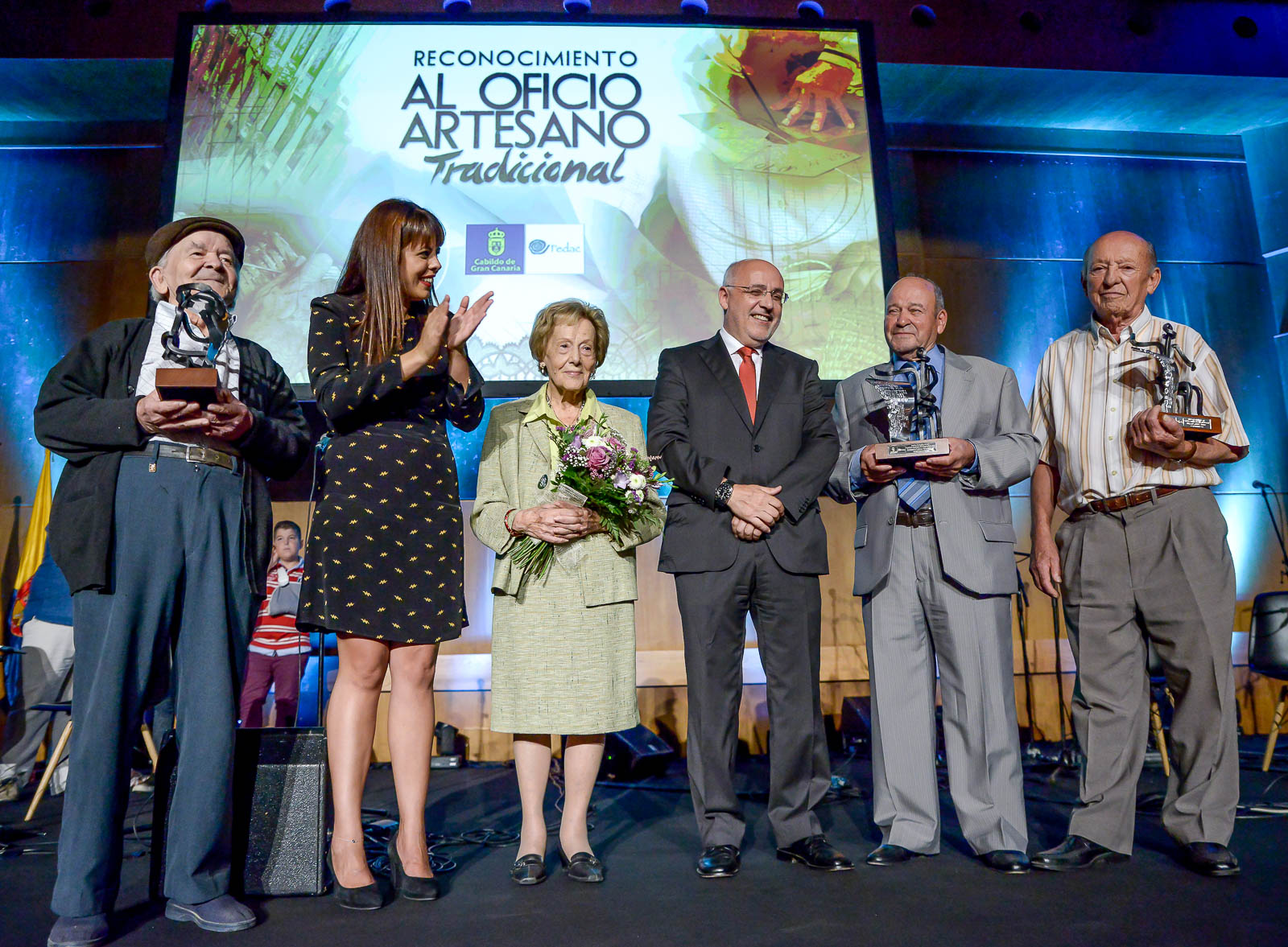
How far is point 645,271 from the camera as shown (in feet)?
15.9

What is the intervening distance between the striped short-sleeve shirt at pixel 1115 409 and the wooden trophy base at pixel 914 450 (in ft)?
1.56

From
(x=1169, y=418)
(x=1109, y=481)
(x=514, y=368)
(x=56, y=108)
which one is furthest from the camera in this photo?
(x=56, y=108)

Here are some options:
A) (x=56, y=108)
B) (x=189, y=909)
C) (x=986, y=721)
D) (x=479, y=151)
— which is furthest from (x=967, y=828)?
(x=56, y=108)

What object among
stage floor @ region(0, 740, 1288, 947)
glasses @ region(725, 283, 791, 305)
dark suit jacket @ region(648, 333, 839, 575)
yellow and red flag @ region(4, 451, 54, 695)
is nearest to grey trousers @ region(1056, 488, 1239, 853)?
stage floor @ region(0, 740, 1288, 947)

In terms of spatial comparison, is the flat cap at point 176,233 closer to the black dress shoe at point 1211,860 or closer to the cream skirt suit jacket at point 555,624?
the cream skirt suit jacket at point 555,624

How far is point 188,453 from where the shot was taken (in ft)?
7.13

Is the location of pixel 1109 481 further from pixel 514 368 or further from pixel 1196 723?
pixel 514 368

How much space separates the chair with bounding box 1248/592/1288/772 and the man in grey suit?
2.16 m

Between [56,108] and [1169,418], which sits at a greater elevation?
[56,108]

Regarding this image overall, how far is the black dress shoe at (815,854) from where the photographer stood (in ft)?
8.10

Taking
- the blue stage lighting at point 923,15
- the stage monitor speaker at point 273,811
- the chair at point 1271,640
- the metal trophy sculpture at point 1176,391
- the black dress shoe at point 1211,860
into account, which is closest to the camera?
the stage monitor speaker at point 273,811

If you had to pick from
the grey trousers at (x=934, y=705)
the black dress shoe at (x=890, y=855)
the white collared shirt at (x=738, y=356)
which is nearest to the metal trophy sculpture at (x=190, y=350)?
the white collared shirt at (x=738, y=356)

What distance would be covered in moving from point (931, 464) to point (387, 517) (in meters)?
1.61

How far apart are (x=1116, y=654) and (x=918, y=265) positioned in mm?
4115
